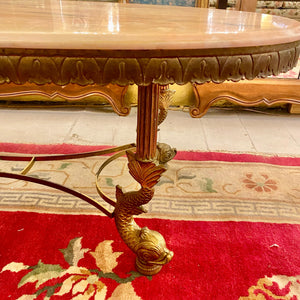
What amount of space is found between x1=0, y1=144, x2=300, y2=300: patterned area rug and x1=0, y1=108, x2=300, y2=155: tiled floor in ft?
0.65

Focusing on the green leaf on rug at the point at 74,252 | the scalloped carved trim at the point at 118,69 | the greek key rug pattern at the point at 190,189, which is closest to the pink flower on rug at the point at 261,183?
the greek key rug pattern at the point at 190,189

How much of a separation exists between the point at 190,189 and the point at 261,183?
0.25 metres

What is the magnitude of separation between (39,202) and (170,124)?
2.61 ft

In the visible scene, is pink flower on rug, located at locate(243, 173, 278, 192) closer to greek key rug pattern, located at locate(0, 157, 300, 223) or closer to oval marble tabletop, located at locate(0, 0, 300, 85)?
greek key rug pattern, located at locate(0, 157, 300, 223)

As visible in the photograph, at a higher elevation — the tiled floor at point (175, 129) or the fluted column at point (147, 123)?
the fluted column at point (147, 123)

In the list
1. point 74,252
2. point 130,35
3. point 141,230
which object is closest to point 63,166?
point 74,252

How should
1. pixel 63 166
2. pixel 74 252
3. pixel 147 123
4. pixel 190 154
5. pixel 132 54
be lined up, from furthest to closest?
pixel 190 154 → pixel 63 166 → pixel 74 252 → pixel 147 123 → pixel 132 54

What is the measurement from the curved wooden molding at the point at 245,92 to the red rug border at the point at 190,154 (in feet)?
0.86

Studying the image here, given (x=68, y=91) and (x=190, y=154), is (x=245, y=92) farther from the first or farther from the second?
(x=68, y=91)

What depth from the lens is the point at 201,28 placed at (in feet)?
1.65

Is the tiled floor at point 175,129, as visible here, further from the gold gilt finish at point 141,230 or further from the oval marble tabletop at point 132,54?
the oval marble tabletop at point 132,54

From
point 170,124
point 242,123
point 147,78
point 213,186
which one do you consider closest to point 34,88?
point 170,124

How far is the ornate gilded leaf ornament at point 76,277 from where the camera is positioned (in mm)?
658

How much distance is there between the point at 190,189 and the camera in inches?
39.9
